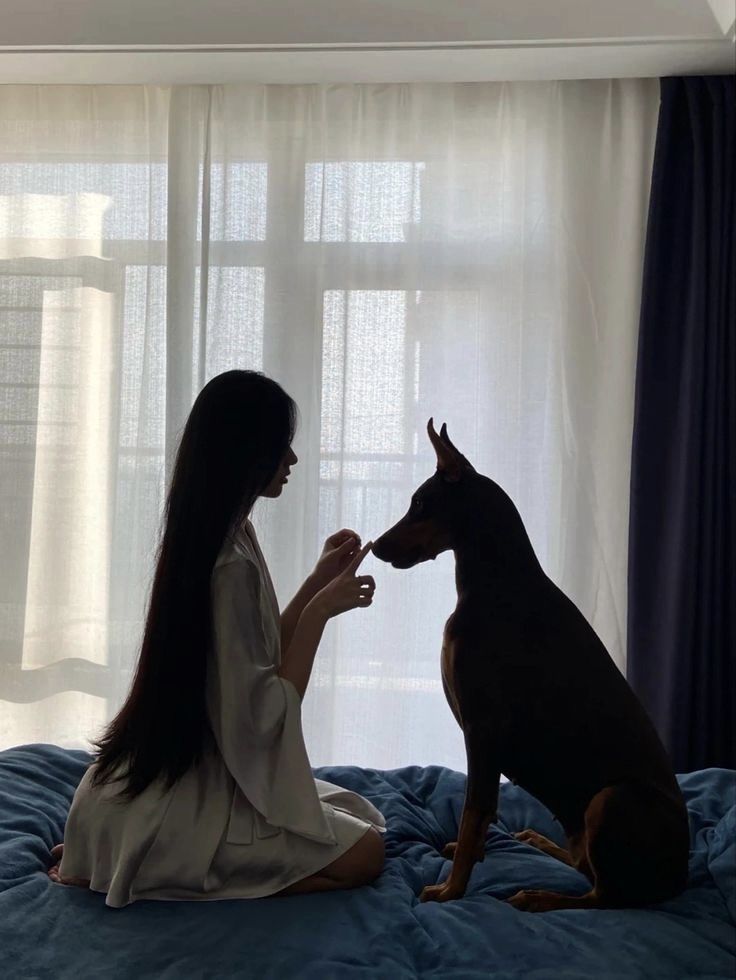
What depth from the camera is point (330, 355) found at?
10.1 feet

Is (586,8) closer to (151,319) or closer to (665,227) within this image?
(665,227)

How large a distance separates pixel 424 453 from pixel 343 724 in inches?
36.2

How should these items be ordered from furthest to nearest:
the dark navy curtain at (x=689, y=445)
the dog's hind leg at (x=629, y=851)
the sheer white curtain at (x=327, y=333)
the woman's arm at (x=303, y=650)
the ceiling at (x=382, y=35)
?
1. the sheer white curtain at (x=327, y=333)
2. the dark navy curtain at (x=689, y=445)
3. the ceiling at (x=382, y=35)
4. the woman's arm at (x=303, y=650)
5. the dog's hind leg at (x=629, y=851)

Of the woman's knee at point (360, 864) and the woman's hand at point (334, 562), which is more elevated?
the woman's hand at point (334, 562)

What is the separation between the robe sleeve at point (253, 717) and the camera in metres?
1.59

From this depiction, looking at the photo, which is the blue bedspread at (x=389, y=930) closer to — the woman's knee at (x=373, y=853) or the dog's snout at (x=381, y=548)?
the woman's knee at (x=373, y=853)

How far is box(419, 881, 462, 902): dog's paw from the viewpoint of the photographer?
1.53 m

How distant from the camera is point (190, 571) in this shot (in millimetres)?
1598

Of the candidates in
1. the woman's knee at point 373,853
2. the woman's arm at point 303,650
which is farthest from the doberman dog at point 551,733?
the woman's arm at point 303,650

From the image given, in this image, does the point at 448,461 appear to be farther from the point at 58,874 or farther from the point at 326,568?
the point at 58,874

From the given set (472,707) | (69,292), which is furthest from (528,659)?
(69,292)

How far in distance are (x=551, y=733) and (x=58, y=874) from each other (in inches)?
34.5

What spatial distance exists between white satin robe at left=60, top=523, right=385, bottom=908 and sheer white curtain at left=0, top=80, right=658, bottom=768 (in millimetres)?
1442

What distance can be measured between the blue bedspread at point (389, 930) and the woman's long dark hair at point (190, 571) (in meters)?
0.23
